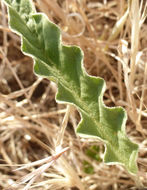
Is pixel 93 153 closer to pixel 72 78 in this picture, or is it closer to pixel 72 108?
pixel 72 108

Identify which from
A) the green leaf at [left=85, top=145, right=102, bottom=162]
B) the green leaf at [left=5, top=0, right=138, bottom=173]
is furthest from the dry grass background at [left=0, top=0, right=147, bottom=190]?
the green leaf at [left=5, top=0, right=138, bottom=173]

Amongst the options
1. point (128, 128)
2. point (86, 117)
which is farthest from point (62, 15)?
point (86, 117)

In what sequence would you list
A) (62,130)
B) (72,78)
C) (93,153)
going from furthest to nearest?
→ (93,153) < (62,130) < (72,78)

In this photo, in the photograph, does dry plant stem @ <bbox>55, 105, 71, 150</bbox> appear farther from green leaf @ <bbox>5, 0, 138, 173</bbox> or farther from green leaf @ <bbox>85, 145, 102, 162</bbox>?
green leaf @ <bbox>85, 145, 102, 162</bbox>

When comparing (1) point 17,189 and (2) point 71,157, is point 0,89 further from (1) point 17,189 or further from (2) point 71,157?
(1) point 17,189

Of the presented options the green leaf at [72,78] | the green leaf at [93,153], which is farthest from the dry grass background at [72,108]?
the green leaf at [72,78]

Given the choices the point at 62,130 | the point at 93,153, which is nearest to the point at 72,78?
the point at 62,130
